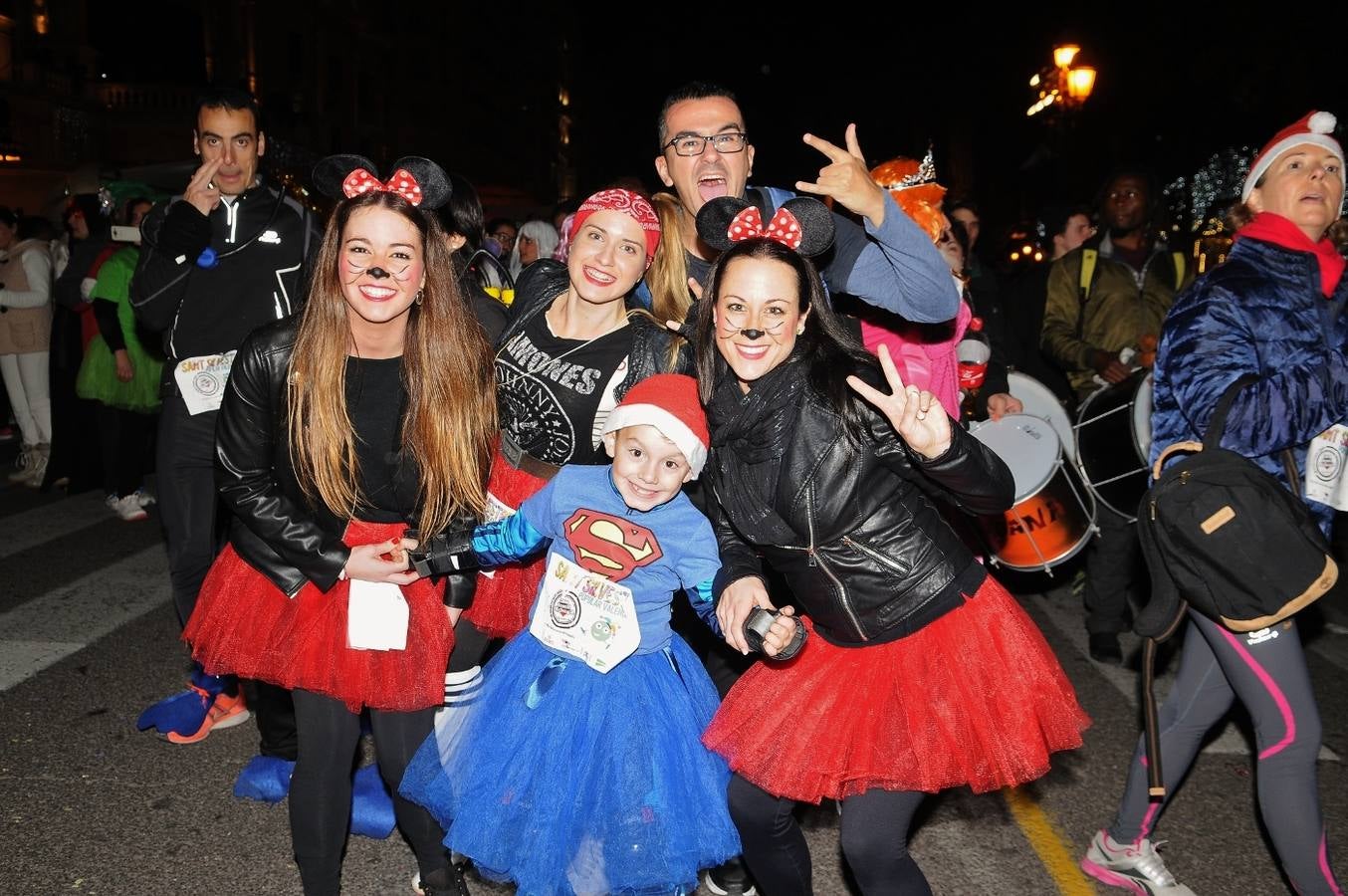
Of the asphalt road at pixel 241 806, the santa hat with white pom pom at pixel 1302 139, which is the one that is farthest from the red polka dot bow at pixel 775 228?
the asphalt road at pixel 241 806

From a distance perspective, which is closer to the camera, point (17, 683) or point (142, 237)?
point (142, 237)

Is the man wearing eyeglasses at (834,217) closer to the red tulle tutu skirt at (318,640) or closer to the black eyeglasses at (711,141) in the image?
the black eyeglasses at (711,141)

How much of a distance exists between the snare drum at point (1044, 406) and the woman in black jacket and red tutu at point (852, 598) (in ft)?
8.32

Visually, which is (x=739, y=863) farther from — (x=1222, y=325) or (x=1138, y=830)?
(x=1222, y=325)

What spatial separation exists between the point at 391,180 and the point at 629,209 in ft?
2.48

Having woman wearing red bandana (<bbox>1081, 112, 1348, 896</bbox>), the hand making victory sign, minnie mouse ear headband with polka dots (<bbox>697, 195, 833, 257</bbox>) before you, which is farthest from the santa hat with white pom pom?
the hand making victory sign

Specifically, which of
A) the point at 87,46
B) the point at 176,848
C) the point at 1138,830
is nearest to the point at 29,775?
the point at 176,848

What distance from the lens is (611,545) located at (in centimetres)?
291

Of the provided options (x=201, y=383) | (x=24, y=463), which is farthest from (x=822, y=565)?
(x=24, y=463)

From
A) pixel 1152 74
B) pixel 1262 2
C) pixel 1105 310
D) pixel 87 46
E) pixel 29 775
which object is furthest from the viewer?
pixel 87 46

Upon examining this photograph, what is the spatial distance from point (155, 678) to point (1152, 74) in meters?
15.4

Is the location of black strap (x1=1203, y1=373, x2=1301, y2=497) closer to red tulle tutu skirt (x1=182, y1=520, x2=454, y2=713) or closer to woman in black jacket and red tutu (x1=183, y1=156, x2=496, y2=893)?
woman in black jacket and red tutu (x1=183, y1=156, x2=496, y2=893)

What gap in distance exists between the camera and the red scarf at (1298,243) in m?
3.11

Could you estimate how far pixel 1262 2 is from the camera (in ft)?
40.9
